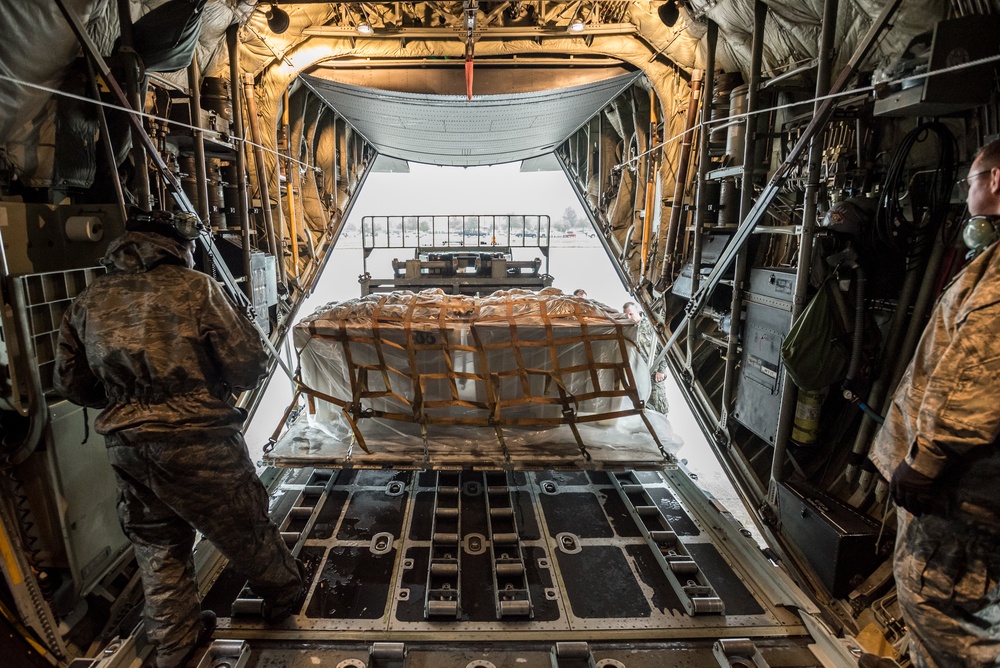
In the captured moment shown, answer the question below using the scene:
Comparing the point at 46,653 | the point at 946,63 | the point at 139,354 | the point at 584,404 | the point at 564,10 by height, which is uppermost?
the point at 564,10

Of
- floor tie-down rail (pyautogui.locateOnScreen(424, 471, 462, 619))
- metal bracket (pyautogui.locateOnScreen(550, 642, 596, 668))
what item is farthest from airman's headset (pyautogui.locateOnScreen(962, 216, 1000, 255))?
floor tie-down rail (pyautogui.locateOnScreen(424, 471, 462, 619))

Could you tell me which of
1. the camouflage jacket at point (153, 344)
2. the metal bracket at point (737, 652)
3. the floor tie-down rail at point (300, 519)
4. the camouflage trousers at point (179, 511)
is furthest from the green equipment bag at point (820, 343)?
the floor tie-down rail at point (300, 519)

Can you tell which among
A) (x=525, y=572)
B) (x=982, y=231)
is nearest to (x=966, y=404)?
(x=982, y=231)

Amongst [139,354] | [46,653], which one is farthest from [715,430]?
[46,653]

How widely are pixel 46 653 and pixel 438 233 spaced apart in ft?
36.3

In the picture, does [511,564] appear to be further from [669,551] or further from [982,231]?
[982,231]

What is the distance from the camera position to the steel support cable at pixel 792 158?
2875mm

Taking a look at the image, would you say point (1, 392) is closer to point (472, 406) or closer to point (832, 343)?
point (472, 406)

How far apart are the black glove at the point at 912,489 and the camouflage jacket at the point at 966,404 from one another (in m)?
0.04

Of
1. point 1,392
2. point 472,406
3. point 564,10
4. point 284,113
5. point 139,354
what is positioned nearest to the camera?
point 139,354

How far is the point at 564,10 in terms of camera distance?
5516 mm

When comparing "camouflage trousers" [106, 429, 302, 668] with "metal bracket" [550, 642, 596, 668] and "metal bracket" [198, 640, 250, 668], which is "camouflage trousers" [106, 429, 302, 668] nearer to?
"metal bracket" [198, 640, 250, 668]

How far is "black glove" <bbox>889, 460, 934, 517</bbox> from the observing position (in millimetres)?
2037

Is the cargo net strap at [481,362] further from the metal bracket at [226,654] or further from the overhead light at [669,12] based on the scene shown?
the overhead light at [669,12]
